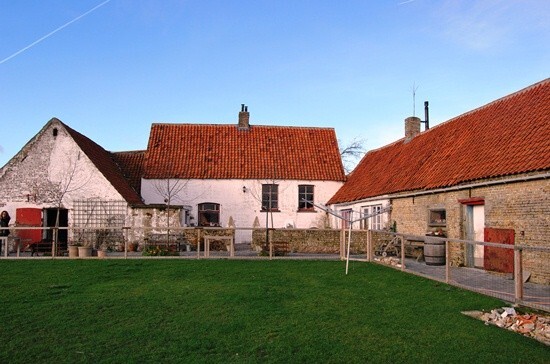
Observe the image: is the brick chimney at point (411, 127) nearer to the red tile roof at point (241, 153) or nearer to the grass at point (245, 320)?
the red tile roof at point (241, 153)

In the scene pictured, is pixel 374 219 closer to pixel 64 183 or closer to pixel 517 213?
pixel 517 213

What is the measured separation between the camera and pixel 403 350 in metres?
6.70

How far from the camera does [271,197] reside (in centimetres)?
2991

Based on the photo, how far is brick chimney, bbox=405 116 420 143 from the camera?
25.6 m

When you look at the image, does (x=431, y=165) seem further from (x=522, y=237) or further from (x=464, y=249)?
(x=522, y=237)

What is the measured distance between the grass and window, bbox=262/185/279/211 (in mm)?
16153

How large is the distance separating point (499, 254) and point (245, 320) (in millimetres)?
7326

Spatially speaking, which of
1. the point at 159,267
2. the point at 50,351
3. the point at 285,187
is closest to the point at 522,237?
the point at 159,267

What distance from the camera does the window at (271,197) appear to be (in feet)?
97.1

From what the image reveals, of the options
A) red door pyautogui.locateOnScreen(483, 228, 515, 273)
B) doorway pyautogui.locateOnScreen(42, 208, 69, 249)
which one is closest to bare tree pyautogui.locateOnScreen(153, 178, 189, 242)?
doorway pyautogui.locateOnScreen(42, 208, 69, 249)

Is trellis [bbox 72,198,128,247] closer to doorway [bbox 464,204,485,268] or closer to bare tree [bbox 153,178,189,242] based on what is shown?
bare tree [bbox 153,178,189,242]

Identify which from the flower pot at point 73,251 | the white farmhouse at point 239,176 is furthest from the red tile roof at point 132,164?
the flower pot at point 73,251

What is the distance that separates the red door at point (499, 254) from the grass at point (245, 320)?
1804 millimetres

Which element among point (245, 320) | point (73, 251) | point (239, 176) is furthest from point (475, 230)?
point (239, 176)
